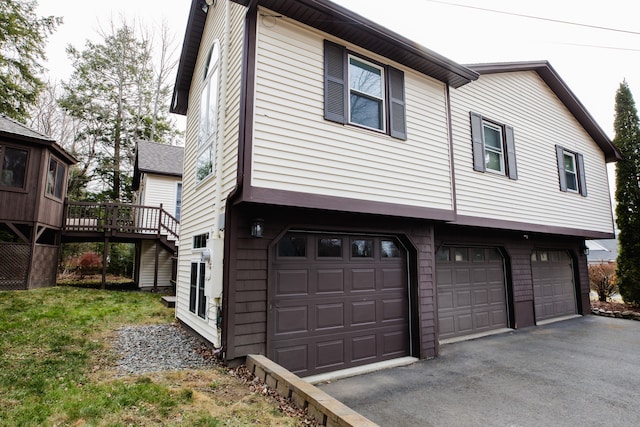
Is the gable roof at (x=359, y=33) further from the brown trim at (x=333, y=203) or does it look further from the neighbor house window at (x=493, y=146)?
the brown trim at (x=333, y=203)

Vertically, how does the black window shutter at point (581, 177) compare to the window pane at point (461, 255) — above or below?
above

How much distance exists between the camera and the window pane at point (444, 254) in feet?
26.1

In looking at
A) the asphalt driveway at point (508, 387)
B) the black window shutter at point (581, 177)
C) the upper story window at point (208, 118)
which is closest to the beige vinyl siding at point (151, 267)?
the upper story window at point (208, 118)

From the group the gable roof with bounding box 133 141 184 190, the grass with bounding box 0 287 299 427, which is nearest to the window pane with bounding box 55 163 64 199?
the gable roof with bounding box 133 141 184 190

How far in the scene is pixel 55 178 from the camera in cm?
1233

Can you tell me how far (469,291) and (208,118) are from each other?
715cm

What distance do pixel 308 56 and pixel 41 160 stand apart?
35.1 feet

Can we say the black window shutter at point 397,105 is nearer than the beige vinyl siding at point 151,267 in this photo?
Yes

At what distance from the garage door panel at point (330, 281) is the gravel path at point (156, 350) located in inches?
76.6

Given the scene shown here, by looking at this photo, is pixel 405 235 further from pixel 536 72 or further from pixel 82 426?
pixel 536 72

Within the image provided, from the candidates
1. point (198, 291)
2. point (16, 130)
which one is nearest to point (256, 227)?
point (198, 291)

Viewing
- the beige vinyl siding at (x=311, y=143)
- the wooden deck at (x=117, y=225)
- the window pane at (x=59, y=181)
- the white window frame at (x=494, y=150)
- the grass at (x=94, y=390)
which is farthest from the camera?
the wooden deck at (x=117, y=225)

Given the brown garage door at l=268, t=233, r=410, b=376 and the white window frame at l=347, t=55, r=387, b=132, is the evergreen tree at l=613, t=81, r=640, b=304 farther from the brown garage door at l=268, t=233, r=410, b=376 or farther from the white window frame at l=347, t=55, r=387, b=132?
the white window frame at l=347, t=55, r=387, b=132

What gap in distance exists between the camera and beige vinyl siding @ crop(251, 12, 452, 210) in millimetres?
4750
